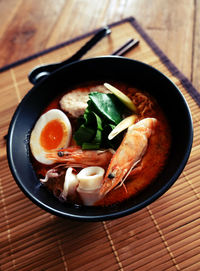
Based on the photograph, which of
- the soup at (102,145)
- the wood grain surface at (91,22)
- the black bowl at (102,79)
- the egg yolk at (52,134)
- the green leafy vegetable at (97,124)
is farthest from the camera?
the wood grain surface at (91,22)

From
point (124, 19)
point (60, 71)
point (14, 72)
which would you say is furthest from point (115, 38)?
point (14, 72)

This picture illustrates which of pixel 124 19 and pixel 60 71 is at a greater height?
pixel 60 71

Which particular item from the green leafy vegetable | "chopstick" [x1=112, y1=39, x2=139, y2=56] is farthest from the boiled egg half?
"chopstick" [x1=112, y1=39, x2=139, y2=56]

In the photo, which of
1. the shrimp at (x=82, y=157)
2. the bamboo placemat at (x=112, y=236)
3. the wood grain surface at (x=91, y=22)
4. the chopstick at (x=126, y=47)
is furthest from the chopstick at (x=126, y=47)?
the shrimp at (x=82, y=157)

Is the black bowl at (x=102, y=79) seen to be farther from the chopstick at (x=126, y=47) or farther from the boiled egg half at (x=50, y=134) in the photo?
the chopstick at (x=126, y=47)

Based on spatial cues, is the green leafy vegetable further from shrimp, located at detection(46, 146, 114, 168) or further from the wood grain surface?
the wood grain surface

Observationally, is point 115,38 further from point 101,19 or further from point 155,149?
point 155,149
